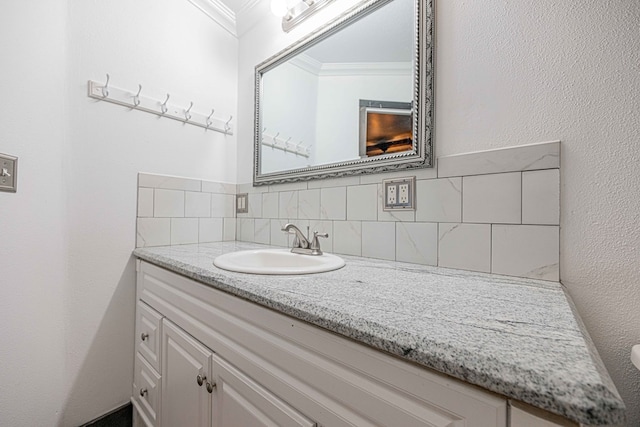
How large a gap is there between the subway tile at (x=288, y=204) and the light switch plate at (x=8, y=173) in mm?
977

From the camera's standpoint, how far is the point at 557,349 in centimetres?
34

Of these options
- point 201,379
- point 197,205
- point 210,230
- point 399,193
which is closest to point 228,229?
point 210,230

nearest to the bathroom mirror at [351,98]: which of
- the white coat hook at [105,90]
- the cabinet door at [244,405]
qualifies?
the white coat hook at [105,90]

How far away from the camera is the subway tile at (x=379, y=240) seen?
3.24ft

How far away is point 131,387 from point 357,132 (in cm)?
153

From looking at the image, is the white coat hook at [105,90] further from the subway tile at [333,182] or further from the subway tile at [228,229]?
the subway tile at [333,182]

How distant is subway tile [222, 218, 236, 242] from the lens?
1.64 meters

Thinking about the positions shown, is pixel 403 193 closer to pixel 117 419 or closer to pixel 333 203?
pixel 333 203

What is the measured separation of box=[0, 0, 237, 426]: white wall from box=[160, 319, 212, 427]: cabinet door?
0.43 m

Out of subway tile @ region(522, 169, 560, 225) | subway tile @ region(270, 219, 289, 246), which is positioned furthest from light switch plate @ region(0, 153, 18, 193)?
subway tile @ region(522, 169, 560, 225)

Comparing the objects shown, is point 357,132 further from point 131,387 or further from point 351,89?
point 131,387

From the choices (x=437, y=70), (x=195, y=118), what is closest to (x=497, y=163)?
(x=437, y=70)

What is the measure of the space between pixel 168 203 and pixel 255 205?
1.44ft

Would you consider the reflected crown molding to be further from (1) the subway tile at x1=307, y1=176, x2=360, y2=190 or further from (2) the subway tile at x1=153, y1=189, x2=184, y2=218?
(2) the subway tile at x1=153, y1=189, x2=184, y2=218
